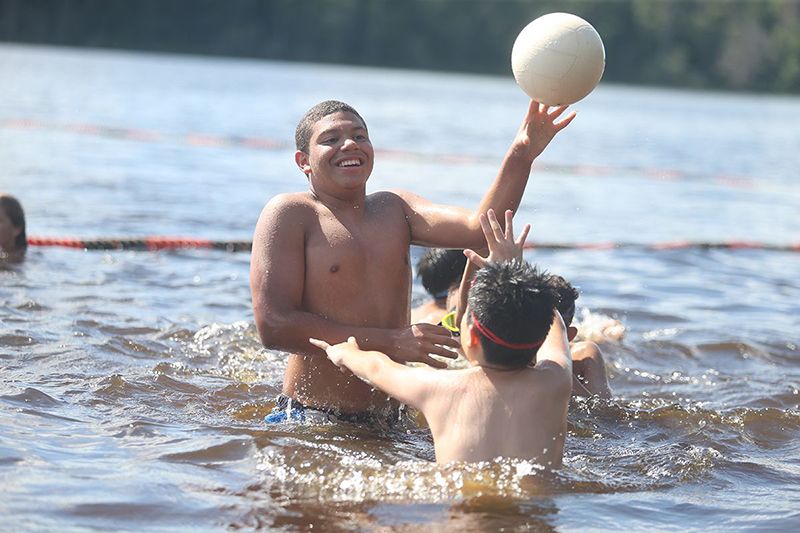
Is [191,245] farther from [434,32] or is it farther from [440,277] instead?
[434,32]

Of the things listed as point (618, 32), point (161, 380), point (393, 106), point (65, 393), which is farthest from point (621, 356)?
point (618, 32)

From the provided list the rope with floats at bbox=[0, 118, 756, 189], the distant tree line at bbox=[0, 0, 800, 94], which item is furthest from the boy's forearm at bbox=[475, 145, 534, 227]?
the distant tree line at bbox=[0, 0, 800, 94]

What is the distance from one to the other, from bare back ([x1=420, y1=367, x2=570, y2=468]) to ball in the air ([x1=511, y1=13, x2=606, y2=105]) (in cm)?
143

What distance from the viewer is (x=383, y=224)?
19.4 ft

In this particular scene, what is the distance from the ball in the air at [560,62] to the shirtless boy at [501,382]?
1008 millimetres

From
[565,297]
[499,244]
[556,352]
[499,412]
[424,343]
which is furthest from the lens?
[565,297]

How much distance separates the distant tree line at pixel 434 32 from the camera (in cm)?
7944

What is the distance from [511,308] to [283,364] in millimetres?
3535

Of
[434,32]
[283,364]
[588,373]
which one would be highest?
[434,32]

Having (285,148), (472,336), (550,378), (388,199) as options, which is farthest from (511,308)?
(285,148)

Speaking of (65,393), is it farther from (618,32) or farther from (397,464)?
(618,32)

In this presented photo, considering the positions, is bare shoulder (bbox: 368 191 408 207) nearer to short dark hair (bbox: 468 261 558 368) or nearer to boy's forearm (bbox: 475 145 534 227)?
boy's forearm (bbox: 475 145 534 227)

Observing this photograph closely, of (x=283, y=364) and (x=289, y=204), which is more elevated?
(x=289, y=204)

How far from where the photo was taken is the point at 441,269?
805cm
